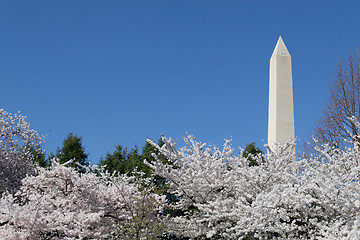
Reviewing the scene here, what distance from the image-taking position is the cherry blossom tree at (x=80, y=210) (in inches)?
261

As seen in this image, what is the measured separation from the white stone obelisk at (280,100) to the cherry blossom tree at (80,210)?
8.44 metres

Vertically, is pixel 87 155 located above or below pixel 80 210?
above

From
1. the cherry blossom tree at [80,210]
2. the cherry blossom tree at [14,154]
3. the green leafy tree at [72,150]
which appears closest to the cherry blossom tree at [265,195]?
the cherry blossom tree at [80,210]

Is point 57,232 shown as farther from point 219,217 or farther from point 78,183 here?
point 219,217

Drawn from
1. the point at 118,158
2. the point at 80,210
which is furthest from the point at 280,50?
the point at 80,210

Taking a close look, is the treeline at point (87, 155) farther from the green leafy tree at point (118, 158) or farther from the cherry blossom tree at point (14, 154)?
the cherry blossom tree at point (14, 154)

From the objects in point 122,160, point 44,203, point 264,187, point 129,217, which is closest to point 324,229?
point 264,187

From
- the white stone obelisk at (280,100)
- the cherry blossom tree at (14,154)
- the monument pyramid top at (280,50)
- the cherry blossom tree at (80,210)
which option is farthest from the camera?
the monument pyramid top at (280,50)

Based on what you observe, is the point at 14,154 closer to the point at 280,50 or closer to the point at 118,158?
the point at 118,158

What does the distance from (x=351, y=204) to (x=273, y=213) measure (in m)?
1.06

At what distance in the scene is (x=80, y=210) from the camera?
23.0 ft

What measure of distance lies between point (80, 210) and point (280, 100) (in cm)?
1038

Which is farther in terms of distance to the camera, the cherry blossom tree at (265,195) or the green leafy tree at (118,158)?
the green leafy tree at (118,158)

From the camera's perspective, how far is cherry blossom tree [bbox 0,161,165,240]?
664 centimetres
